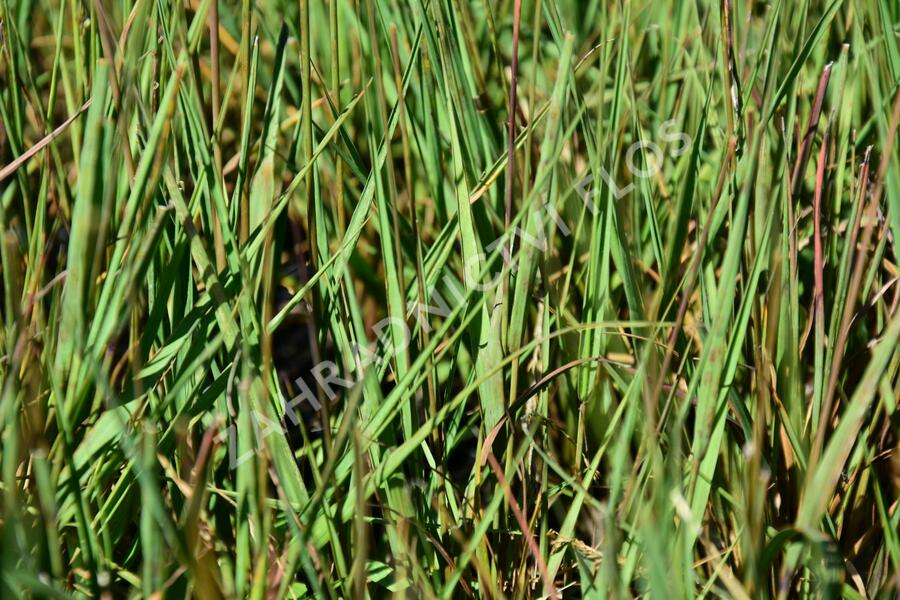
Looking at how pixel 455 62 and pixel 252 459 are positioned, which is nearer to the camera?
pixel 252 459

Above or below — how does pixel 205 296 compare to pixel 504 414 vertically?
above

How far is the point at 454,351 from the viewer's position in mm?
656

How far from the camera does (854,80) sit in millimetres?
755

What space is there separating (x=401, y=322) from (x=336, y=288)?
0.19ft

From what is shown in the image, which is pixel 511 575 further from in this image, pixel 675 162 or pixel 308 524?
pixel 675 162

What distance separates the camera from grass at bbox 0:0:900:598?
0.50 metres

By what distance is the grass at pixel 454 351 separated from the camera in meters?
0.50

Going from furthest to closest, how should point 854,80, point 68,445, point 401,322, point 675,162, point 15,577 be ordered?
A: point 675,162 < point 854,80 < point 401,322 < point 68,445 < point 15,577

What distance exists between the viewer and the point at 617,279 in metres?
0.77

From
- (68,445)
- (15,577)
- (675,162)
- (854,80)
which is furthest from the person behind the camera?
(675,162)

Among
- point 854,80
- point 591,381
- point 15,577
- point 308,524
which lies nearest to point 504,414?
point 591,381

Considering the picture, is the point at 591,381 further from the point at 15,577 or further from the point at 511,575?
the point at 15,577

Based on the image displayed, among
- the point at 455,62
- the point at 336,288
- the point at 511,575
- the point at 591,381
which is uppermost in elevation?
the point at 455,62

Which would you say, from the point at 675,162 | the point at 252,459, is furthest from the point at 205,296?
the point at 675,162
